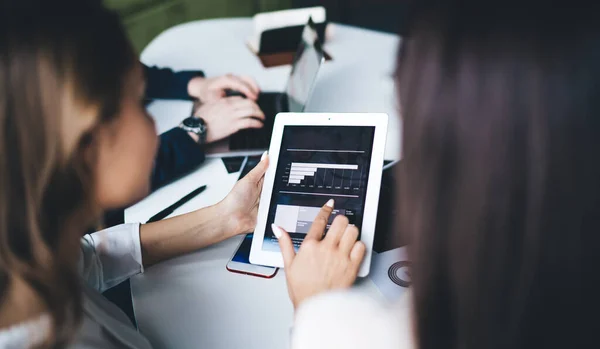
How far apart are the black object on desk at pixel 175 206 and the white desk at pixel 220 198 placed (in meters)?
0.01

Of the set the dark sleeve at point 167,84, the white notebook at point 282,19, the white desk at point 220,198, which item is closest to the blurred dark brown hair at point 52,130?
the white desk at point 220,198

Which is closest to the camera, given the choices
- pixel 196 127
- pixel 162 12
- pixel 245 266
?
pixel 245 266

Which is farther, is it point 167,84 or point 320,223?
point 167,84

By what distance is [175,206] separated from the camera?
0.90 meters

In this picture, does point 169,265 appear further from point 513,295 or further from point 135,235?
point 513,295

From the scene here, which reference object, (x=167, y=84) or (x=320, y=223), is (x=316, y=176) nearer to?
(x=320, y=223)

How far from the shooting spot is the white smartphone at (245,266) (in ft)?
2.44

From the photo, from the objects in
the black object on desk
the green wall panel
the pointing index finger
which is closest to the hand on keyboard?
the black object on desk

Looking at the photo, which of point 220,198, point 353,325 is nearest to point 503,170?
point 353,325

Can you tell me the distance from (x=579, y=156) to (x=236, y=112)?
0.78 metres

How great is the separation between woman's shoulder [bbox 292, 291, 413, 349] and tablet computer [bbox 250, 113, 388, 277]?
0.17 meters

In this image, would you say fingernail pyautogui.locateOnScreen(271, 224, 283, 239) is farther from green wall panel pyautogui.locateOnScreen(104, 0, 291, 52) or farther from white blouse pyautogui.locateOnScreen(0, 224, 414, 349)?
green wall panel pyautogui.locateOnScreen(104, 0, 291, 52)

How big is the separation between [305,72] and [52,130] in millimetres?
702

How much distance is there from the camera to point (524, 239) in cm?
40
